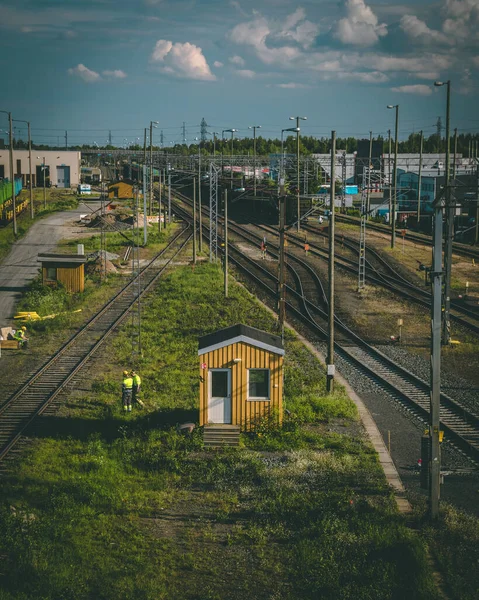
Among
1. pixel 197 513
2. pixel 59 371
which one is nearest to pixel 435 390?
pixel 197 513

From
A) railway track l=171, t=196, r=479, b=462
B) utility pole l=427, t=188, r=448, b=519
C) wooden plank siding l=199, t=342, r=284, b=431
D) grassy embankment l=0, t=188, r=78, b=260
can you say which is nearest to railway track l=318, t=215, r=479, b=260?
railway track l=171, t=196, r=479, b=462

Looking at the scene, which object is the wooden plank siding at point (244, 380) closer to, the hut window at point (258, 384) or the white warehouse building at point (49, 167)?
the hut window at point (258, 384)

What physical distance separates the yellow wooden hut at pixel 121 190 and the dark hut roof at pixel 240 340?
69060mm

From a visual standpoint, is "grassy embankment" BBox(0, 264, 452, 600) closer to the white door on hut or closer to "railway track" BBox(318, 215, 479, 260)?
the white door on hut

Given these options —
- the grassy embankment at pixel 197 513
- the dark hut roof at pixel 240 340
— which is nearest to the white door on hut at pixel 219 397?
the dark hut roof at pixel 240 340

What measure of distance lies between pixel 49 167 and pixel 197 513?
97.5 m

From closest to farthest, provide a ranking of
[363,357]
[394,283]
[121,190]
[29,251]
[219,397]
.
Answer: [219,397] → [363,357] → [394,283] → [29,251] → [121,190]

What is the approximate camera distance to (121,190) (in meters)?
84.7

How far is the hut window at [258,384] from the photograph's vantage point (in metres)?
17.4

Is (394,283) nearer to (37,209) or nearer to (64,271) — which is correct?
(64,271)

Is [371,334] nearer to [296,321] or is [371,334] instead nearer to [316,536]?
[296,321]

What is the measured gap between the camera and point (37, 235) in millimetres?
54688

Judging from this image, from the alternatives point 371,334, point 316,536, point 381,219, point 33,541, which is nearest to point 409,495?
point 316,536

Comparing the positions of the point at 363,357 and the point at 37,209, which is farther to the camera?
the point at 37,209
